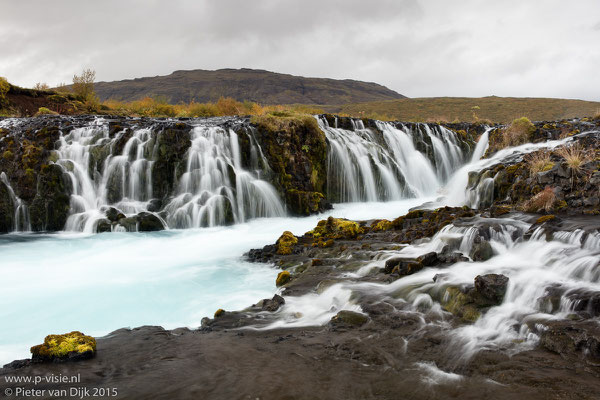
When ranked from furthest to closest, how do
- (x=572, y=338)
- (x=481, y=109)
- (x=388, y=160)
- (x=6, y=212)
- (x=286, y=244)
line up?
(x=481, y=109) < (x=388, y=160) < (x=6, y=212) < (x=286, y=244) < (x=572, y=338)

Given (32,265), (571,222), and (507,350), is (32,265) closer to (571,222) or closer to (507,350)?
(507,350)

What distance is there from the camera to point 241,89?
105 m

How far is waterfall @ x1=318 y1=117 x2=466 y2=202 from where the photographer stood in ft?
65.9

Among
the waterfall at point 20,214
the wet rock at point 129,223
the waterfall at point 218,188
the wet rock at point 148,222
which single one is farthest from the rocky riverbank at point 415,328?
the waterfall at point 20,214

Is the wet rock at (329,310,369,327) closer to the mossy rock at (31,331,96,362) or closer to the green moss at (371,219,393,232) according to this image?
the mossy rock at (31,331,96,362)

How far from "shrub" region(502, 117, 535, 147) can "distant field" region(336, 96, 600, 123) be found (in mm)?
24561

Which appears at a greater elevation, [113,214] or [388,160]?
[388,160]

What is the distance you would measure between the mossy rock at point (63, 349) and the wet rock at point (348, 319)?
347cm

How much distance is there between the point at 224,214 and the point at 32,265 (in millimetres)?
6796

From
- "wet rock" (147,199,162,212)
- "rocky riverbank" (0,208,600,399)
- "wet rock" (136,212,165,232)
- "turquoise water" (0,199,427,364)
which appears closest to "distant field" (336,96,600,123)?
"wet rock" (147,199,162,212)

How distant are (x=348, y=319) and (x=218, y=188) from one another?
1134cm

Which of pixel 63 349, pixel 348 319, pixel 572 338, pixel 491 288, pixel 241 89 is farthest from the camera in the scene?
pixel 241 89

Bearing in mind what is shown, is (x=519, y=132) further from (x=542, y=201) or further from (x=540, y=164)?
(x=542, y=201)


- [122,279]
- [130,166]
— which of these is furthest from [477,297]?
[130,166]
